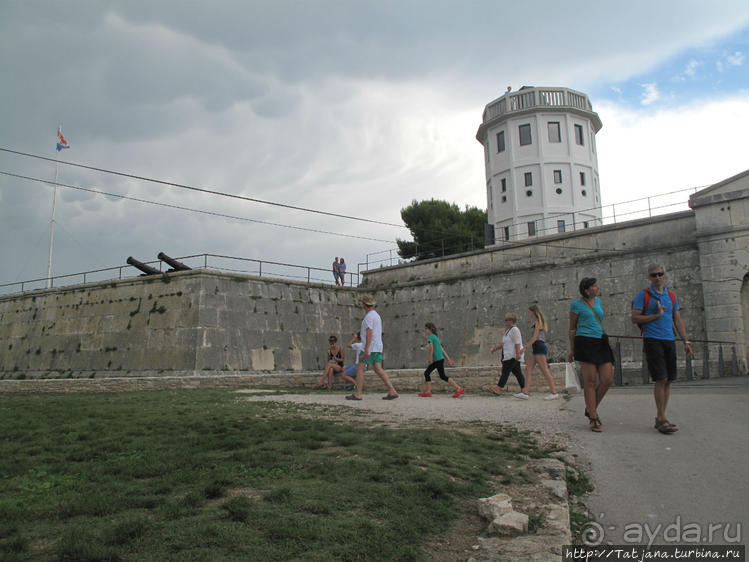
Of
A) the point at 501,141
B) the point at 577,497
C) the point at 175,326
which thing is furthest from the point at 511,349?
the point at 501,141

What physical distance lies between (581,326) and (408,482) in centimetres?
359

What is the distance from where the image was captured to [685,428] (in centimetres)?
597

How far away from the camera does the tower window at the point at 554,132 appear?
35569 millimetres

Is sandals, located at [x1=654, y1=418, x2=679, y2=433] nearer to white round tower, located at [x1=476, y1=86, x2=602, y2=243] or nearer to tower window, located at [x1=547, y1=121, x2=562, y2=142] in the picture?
white round tower, located at [x1=476, y1=86, x2=602, y2=243]

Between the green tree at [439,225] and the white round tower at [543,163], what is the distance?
6.04 metres

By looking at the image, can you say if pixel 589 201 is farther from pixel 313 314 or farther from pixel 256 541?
pixel 256 541

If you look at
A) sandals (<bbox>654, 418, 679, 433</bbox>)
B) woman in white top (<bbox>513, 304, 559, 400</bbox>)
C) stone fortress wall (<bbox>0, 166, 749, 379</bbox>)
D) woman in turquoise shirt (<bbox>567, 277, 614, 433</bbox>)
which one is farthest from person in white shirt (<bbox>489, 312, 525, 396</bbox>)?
stone fortress wall (<bbox>0, 166, 749, 379</bbox>)

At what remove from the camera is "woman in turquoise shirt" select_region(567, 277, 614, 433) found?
6121mm

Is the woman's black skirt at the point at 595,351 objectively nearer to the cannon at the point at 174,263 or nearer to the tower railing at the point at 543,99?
the cannon at the point at 174,263

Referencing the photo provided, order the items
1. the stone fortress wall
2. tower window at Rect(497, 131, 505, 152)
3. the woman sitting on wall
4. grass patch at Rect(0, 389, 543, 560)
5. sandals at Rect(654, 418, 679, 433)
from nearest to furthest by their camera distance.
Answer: grass patch at Rect(0, 389, 543, 560) → sandals at Rect(654, 418, 679, 433) → the woman sitting on wall → the stone fortress wall → tower window at Rect(497, 131, 505, 152)

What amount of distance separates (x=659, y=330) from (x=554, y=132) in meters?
32.6

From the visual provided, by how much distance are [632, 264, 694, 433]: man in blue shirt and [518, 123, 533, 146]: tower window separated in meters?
32.0

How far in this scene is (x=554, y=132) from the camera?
35.6 m

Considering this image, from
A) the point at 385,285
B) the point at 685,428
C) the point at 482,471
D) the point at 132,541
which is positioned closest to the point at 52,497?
the point at 132,541
